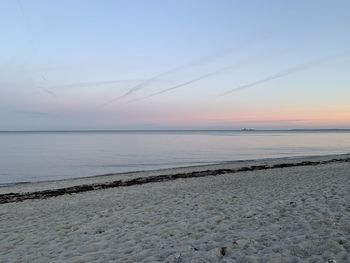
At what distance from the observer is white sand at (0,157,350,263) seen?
5.50m

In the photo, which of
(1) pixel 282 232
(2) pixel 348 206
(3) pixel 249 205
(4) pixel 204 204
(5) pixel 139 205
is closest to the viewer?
(1) pixel 282 232

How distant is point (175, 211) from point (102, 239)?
2.55 m

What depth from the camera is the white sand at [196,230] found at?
550 cm

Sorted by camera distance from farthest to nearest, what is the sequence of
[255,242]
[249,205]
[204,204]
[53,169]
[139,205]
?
[53,169]
[139,205]
[204,204]
[249,205]
[255,242]

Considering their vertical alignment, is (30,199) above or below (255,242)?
below

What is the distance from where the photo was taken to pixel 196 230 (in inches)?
274

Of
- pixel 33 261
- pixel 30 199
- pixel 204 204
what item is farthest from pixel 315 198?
pixel 30 199

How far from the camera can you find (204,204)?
9812 millimetres

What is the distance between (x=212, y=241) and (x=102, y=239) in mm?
2324

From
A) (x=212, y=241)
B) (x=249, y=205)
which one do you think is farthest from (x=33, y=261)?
(x=249, y=205)

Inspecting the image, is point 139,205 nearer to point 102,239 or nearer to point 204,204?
point 204,204

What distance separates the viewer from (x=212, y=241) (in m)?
6.09

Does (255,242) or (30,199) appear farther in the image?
(30,199)

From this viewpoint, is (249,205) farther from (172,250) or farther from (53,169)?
(53,169)
